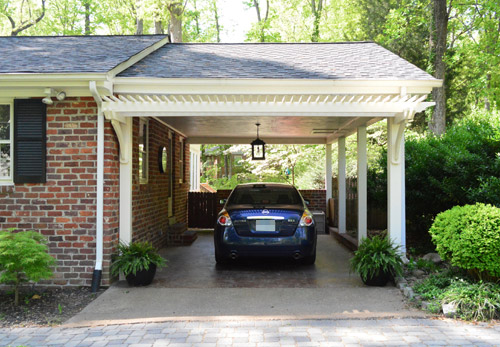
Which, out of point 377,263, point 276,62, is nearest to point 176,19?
point 276,62

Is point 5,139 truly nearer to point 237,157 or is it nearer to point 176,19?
point 176,19

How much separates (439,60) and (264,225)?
12.3 m

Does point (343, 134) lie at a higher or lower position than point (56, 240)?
higher

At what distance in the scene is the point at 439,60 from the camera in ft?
51.7

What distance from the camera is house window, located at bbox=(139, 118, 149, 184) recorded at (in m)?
7.80

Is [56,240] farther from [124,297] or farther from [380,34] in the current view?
[380,34]

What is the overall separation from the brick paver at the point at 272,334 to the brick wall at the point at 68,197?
1596 millimetres

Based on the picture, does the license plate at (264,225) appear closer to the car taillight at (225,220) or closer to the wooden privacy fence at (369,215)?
the car taillight at (225,220)

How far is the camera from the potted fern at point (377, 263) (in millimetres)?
5898

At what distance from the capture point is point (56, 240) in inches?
237

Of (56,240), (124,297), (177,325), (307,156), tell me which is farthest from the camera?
(307,156)

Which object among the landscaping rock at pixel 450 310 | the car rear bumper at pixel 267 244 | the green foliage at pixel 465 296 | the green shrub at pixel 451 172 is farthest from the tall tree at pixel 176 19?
the landscaping rock at pixel 450 310

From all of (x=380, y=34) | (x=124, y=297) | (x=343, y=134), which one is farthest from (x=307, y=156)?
(x=124, y=297)

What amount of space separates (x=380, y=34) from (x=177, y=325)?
19.4 metres
